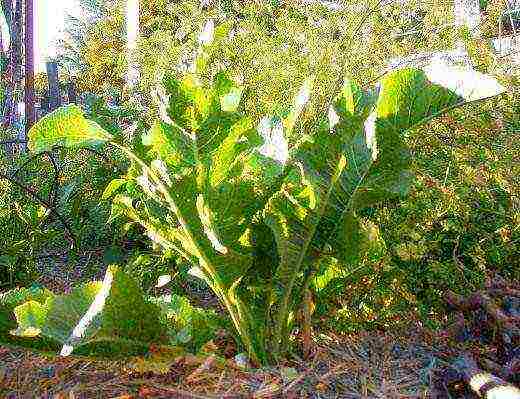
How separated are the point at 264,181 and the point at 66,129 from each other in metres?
0.52

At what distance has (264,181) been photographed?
5.79 feet

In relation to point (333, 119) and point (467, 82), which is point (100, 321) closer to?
point (333, 119)

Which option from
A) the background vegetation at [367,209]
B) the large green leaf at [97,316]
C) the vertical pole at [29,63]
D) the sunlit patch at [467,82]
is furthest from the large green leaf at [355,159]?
the vertical pole at [29,63]

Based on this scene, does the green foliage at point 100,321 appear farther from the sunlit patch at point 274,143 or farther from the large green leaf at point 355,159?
the sunlit patch at point 274,143

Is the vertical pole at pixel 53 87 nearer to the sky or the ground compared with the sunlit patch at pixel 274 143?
nearer to the sky

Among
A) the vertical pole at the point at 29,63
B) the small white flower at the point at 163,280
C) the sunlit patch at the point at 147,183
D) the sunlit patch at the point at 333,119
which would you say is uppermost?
the vertical pole at the point at 29,63

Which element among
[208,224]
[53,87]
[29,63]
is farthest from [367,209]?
[53,87]

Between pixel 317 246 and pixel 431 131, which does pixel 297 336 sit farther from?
pixel 431 131

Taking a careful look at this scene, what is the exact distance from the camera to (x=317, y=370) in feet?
5.74

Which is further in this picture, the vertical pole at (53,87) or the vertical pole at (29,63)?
the vertical pole at (53,87)

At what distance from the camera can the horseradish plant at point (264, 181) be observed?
1.53 m

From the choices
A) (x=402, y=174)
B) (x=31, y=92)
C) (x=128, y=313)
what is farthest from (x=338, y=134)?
(x=31, y=92)

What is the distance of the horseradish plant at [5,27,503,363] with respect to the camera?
1.53 meters

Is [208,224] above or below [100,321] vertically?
above
